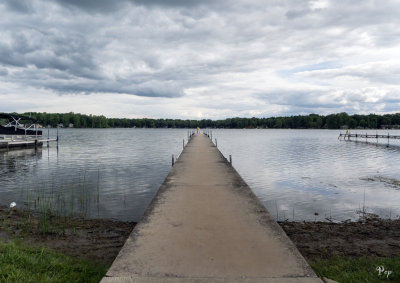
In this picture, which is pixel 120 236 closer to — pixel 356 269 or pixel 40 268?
pixel 40 268

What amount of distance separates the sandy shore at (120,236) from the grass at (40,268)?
1.02 m

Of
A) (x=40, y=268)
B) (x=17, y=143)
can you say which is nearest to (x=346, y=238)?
(x=40, y=268)

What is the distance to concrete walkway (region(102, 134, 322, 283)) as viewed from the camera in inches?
177

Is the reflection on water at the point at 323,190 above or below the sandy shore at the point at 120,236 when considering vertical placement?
below

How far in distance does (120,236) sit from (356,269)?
6.37 metres

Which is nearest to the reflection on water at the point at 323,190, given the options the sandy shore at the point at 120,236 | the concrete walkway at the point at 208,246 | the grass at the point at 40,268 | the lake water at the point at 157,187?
the lake water at the point at 157,187

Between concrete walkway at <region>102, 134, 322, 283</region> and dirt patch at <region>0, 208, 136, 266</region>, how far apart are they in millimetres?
1455

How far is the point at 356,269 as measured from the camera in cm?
601

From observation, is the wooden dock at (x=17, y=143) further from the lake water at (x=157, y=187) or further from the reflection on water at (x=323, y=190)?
the reflection on water at (x=323, y=190)

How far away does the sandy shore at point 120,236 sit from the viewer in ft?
24.6

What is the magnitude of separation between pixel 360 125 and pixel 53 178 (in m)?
218

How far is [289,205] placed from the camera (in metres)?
13.4

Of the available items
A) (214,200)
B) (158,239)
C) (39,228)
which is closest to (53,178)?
(39,228)

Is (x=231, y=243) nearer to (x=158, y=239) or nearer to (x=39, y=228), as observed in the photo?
(x=158, y=239)
